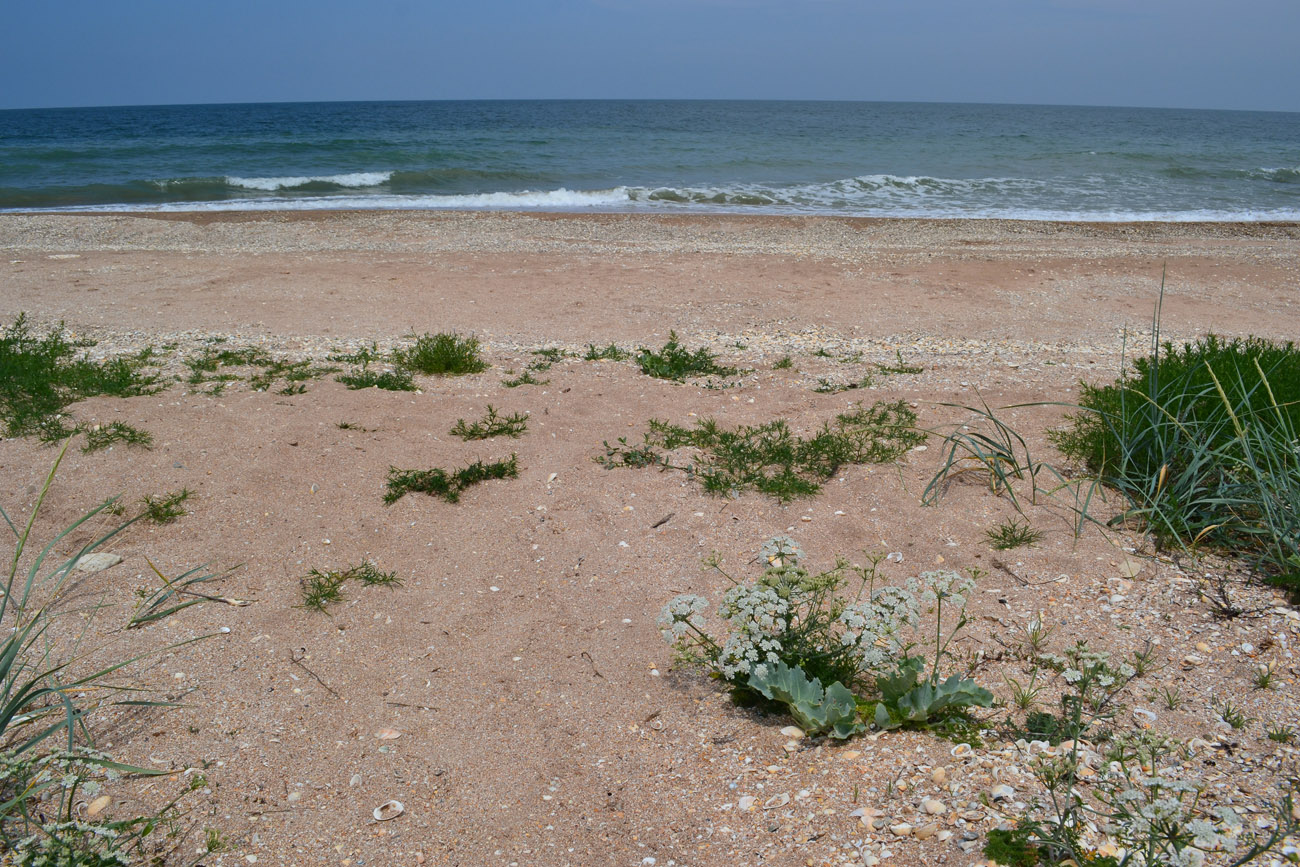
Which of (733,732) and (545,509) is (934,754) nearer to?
(733,732)

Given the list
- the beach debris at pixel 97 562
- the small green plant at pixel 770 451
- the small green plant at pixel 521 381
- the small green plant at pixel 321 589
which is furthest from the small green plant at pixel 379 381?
the small green plant at pixel 321 589

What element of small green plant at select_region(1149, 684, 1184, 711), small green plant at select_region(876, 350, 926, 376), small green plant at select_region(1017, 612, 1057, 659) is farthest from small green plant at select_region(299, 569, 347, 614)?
small green plant at select_region(876, 350, 926, 376)

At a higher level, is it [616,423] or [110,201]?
[110,201]

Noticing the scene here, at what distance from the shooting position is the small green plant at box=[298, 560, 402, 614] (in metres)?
3.42

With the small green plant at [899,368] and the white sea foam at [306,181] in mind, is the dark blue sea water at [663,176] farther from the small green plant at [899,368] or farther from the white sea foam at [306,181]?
the small green plant at [899,368]

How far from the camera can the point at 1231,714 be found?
2.67 m

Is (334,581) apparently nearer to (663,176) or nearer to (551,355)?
(551,355)

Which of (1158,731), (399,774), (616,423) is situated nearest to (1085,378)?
(616,423)

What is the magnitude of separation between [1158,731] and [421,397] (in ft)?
14.1

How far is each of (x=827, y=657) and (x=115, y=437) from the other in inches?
157

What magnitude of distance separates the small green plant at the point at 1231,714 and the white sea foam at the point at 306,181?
21.8m

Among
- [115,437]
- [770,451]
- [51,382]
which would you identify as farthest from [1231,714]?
[51,382]

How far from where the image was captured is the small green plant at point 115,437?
4.50m

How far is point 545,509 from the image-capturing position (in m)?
4.13
